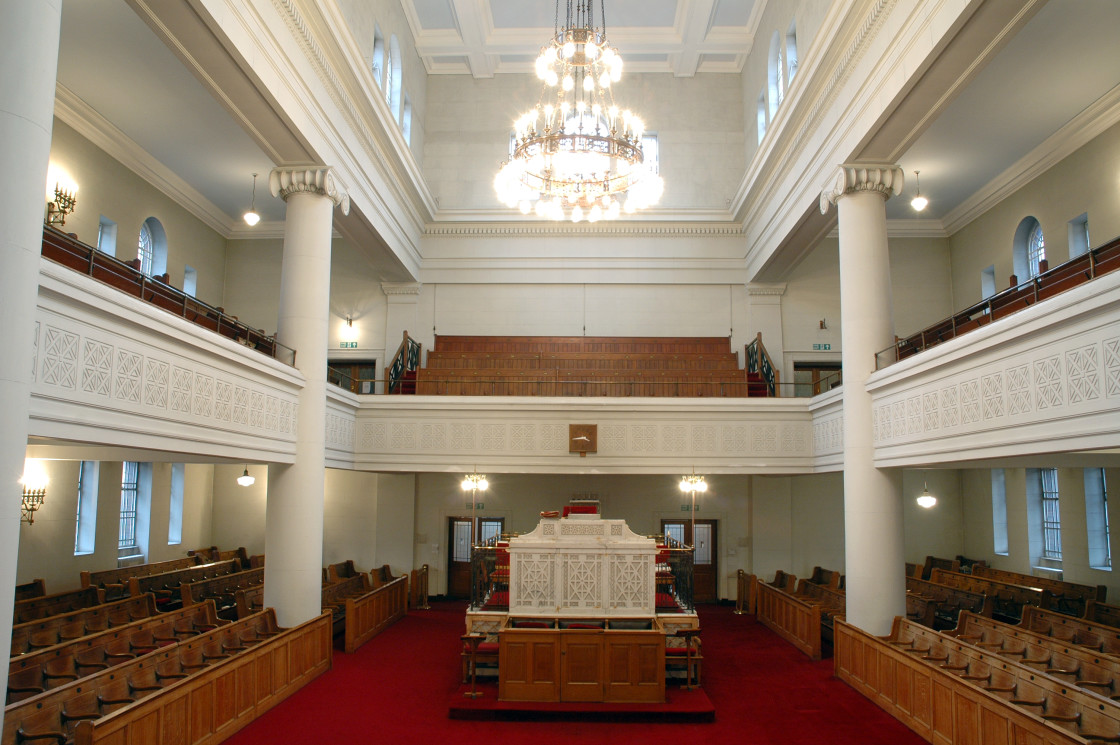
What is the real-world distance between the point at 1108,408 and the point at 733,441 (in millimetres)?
8891

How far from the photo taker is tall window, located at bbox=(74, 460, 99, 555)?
15.5 m

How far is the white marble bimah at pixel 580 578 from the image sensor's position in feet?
34.8

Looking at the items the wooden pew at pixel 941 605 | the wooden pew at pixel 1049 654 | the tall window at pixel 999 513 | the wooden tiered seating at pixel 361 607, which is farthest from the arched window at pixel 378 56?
the tall window at pixel 999 513

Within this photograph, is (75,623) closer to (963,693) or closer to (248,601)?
(248,601)

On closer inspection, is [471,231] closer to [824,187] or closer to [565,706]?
[824,187]

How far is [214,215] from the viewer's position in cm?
1952

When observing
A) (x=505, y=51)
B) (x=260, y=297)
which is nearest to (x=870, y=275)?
(x=505, y=51)

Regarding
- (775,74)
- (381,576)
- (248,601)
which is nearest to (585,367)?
(381,576)

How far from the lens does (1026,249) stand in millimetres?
16844

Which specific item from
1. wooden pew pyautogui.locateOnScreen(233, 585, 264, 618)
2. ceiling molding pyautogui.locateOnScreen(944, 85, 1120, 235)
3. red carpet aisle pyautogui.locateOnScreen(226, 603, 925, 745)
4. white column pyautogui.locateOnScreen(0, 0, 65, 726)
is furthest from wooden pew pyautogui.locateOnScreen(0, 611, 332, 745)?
ceiling molding pyautogui.locateOnScreen(944, 85, 1120, 235)

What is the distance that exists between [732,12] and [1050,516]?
43.7 feet

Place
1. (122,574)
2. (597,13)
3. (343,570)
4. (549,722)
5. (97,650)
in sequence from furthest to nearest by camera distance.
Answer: (597,13) < (343,570) < (122,574) < (549,722) < (97,650)

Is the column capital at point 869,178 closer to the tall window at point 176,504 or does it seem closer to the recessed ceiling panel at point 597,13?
the recessed ceiling panel at point 597,13

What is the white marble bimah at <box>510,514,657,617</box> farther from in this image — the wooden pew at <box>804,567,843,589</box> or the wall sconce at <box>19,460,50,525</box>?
the wall sconce at <box>19,460,50,525</box>
